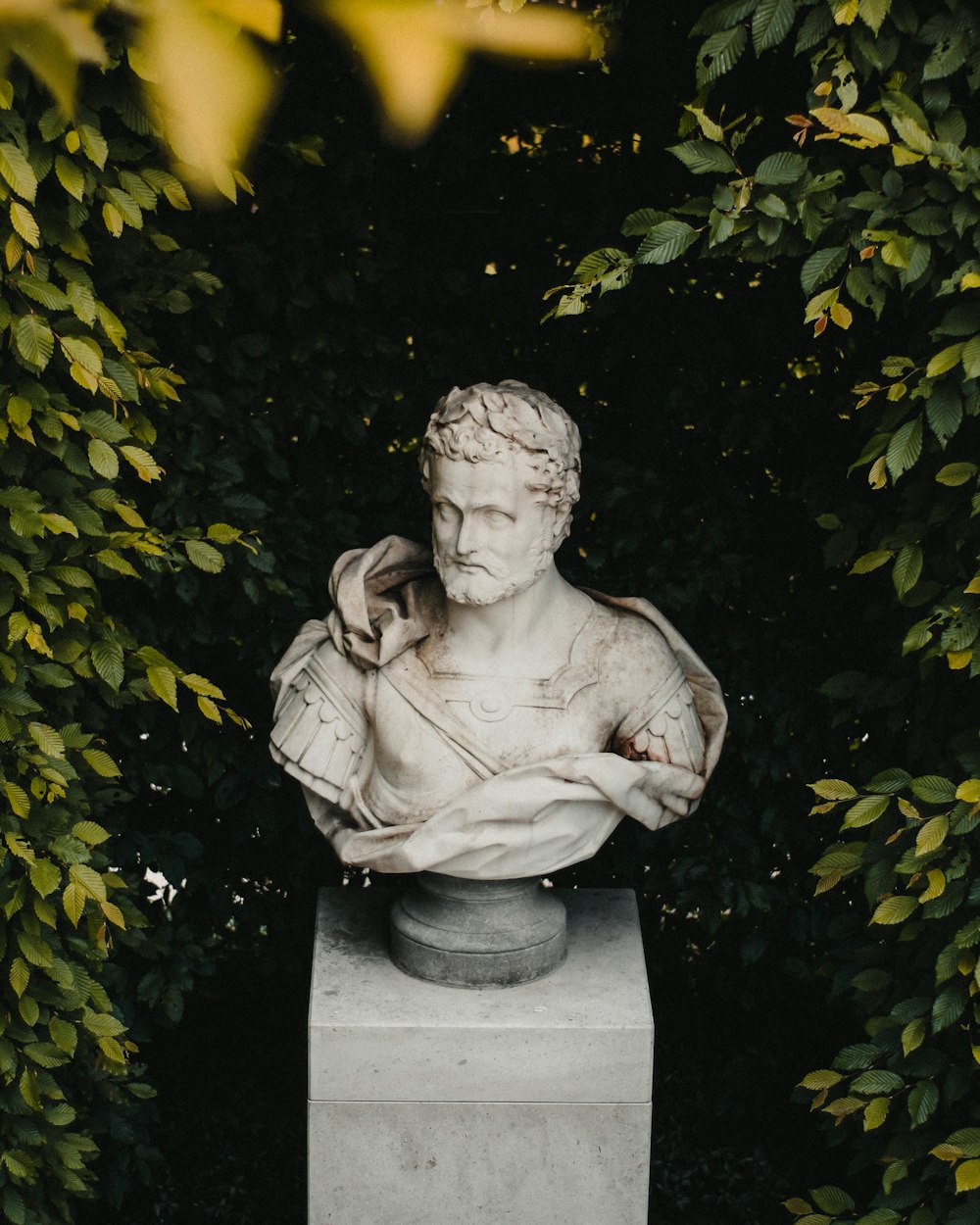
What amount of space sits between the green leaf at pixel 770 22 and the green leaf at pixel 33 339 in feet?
4.54

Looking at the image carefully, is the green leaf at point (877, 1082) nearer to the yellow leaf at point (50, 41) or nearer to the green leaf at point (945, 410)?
the green leaf at point (945, 410)

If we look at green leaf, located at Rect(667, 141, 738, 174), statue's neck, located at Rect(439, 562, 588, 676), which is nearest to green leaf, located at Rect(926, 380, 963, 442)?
green leaf, located at Rect(667, 141, 738, 174)

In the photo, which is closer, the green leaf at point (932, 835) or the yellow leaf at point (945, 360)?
the yellow leaf at point (945, 360)

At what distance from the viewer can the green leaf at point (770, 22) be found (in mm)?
2639

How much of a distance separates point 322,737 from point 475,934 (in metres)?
0.52

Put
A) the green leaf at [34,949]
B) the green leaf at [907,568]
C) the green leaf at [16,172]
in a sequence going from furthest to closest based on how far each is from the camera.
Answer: the green leaf at [34,949] → the green leaf at [907,568] → the green leaf at [16,172]

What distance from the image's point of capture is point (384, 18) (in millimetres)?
702

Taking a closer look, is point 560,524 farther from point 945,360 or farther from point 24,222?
point 24,222

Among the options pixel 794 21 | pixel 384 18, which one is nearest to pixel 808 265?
pixel 794 21

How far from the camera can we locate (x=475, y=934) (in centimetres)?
312

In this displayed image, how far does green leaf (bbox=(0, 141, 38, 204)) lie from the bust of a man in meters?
0.84

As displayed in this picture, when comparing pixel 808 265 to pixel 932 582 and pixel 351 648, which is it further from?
pixel 351 648

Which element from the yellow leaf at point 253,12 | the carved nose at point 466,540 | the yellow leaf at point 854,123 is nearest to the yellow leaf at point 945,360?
the yellow leaf at point 854,123

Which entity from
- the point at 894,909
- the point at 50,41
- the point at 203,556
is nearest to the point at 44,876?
the point at 203,556
